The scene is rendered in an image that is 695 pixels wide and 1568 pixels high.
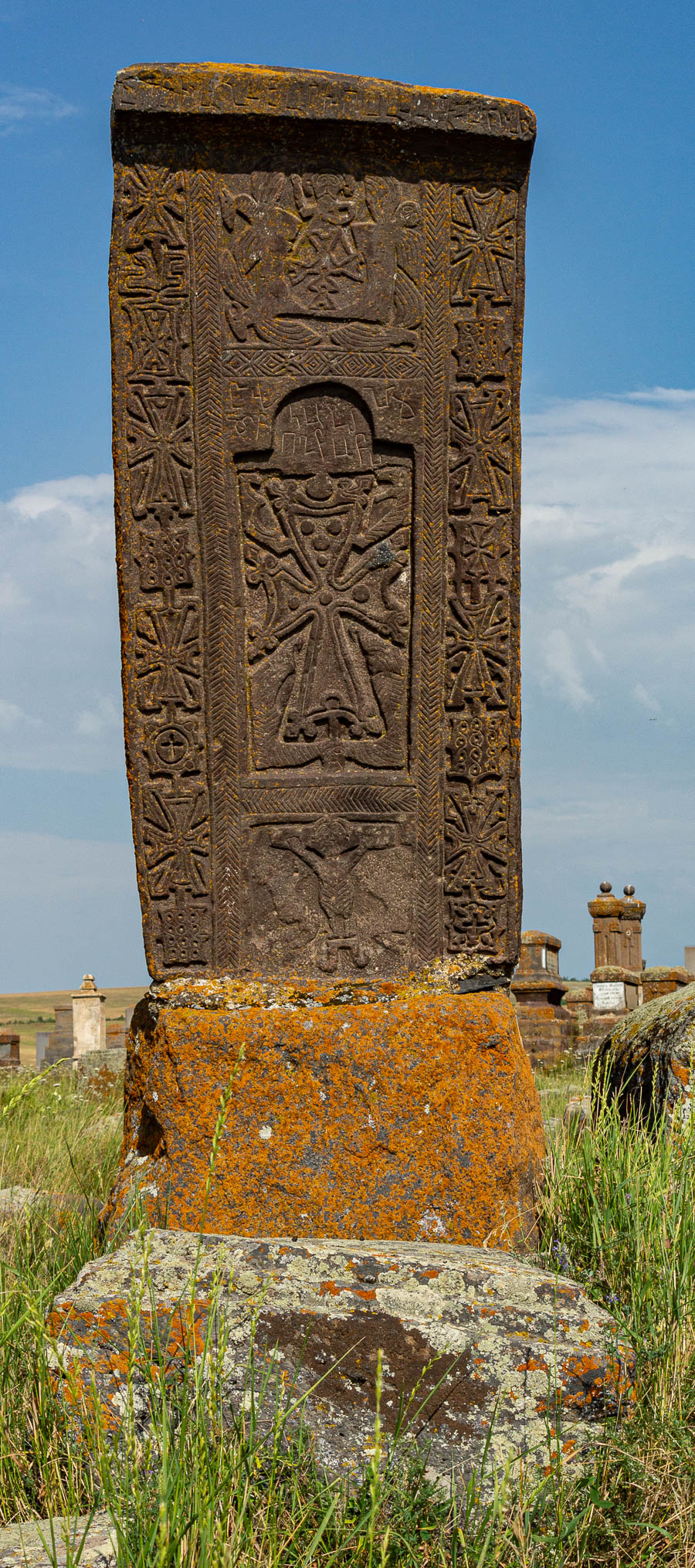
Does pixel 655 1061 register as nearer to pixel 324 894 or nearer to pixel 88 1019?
pixel 324 894

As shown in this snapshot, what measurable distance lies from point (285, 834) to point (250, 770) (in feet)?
0.70

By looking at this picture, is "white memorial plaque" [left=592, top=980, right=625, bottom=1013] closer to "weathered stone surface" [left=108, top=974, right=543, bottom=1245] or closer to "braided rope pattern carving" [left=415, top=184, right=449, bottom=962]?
"braided rope pattern carving" [left=415, top=184, right=449, bottom=962]

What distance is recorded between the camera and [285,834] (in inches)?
154

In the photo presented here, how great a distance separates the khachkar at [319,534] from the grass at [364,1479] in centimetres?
84

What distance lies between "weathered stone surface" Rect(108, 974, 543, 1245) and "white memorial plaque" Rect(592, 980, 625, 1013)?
1371cm

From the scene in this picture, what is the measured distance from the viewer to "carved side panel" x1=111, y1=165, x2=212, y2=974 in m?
3.89

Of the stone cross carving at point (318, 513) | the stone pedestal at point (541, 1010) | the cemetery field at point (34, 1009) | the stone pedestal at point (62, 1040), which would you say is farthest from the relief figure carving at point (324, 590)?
the cemetery field at point (34, 1009)

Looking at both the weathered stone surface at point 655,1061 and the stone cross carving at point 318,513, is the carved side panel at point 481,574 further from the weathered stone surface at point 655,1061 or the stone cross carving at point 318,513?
the weathered stone surface at point 655,1061

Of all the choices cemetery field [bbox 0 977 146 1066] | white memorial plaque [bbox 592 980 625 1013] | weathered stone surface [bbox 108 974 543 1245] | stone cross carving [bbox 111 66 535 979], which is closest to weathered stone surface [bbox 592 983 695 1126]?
weathered stone surface [bbox 108 974 543 1245]

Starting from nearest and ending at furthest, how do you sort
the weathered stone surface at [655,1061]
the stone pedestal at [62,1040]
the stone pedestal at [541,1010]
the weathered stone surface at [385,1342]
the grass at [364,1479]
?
the grass at [364,1479] < the weathered stone surface at [385,1342] < the weathered stone surface at [655,1061] < the stone pedestal at [541,1010] < the stone pedestal at [62,1040]

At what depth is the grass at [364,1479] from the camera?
80.3 inches

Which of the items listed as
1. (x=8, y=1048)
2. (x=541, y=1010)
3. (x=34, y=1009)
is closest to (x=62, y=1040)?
(x=8, y=1048)

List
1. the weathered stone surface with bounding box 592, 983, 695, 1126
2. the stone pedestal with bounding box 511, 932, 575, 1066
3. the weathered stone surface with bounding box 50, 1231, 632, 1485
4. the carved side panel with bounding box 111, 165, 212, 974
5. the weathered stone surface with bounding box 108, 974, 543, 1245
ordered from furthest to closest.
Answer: the stone pedestal with bounding box 511, 932, 575, 1066
the weathered stone surface with bounding box 592, 983, 695, 1126
the carved side panel with bounding box 111, 165, 212, 974
the weathered stone surface with bounding box 108, 974, 543, 1245
the weathered stone surface with bounding box 50, 1231, 632, 1485

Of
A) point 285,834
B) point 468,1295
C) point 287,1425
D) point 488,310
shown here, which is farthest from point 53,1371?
point 488,310
